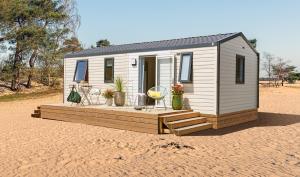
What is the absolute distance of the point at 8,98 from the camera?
2514 centimetres

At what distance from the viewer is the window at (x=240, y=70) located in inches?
464

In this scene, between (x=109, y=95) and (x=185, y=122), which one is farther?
(x=109, y=95)

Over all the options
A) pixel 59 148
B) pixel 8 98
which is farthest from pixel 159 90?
pixel 8 98

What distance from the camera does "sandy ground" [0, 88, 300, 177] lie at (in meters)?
5.68

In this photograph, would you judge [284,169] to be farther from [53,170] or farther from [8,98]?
[8,98]

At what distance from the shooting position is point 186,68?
1095cm

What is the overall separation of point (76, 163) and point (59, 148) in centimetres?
154

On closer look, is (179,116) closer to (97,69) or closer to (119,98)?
(119,98)

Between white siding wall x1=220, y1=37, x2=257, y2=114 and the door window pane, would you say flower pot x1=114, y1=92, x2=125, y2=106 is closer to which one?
the door window pane

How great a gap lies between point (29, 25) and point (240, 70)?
890 inches

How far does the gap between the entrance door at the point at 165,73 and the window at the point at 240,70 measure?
241 cm

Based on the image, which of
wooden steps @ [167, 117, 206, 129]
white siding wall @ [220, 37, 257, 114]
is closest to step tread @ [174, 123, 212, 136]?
wooden steps @ [167, 117, 206, 129]

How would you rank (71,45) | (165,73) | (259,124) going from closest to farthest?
(165,73) → (259,124) → (71,45)

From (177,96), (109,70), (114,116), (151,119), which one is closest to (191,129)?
(151,119)
